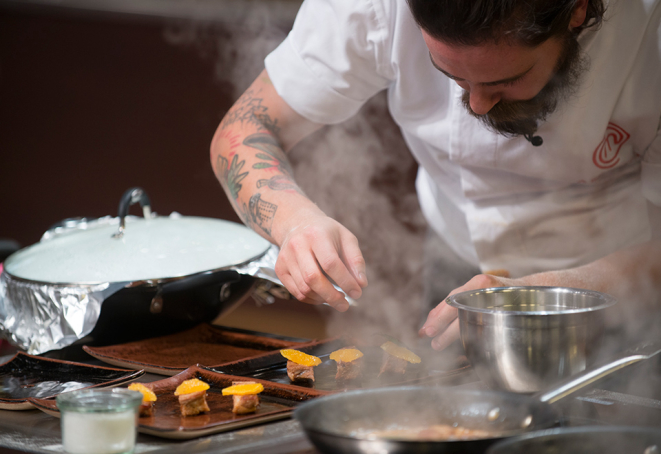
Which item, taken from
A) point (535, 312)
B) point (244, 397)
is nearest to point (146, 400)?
point (244, 397)

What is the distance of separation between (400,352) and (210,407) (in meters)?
0.39

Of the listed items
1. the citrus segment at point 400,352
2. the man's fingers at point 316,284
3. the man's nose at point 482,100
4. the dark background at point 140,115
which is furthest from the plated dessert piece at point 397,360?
the dark background at point 140,115

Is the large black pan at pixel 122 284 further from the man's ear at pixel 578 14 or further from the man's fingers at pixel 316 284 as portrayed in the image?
the man's ear at pixel 578 14

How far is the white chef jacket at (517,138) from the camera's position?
1376 mm

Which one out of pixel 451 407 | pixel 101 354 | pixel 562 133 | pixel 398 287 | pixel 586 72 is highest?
pixel 586 72

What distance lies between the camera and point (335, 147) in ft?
10.7

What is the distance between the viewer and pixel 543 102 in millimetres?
1283

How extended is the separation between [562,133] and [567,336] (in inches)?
25.9

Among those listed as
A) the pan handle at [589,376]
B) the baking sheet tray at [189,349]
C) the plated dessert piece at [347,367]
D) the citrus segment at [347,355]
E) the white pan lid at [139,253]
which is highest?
the white pan lid at [139,253]

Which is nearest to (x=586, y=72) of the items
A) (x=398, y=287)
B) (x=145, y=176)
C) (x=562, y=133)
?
(x=562, y=133)

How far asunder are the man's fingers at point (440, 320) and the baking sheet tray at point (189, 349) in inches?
14.7

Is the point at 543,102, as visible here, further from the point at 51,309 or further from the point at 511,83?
the point at 51,309

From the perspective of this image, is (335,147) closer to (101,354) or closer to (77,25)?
(101,354)

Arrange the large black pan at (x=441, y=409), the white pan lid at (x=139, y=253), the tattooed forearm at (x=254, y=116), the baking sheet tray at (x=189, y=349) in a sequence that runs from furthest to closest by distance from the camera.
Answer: the tattooed forearm at (x=254, y=116) → the white pan lid at (x=139, y=253) → the baking sheet tray at (x=189, y=349) → the large black pan at (x=441, y=409)
